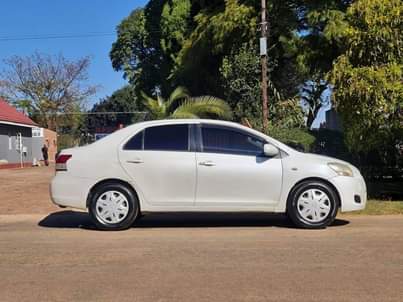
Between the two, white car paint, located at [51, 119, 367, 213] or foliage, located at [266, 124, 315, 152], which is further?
foliage, located at [266, 124, 315, 152]

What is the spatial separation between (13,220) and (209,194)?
4.01m

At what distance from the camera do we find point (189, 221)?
10297 millimetres

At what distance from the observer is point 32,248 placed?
7.97 m

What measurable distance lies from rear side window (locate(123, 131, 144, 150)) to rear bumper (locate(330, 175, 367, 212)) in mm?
2955

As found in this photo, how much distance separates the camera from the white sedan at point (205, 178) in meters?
9.12

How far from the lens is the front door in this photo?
9.11 metres

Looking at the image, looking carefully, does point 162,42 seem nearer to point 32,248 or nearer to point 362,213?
point 362,213

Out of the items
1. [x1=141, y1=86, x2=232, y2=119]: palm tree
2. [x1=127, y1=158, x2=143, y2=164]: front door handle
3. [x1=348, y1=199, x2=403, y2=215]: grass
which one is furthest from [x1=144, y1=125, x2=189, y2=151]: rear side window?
[x1=141, y1=86, x2=232, y2=119]: palm tree

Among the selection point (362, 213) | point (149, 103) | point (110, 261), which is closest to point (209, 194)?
point (110, 261)

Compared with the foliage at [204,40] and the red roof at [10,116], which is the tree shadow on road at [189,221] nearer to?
the foliage at [204,40]

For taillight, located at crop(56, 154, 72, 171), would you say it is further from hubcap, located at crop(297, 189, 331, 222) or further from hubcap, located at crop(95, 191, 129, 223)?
hubcap, located at crop(297, 189, 331, 222)

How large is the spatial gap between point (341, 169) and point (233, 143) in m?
1.69

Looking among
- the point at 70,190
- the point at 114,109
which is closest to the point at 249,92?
the point at 70,190

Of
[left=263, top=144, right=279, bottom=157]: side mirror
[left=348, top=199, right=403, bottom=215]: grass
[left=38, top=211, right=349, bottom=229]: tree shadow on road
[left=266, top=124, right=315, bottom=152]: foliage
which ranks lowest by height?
[left=38, top=211, right=349, bottom=229]: tree shadow on road
